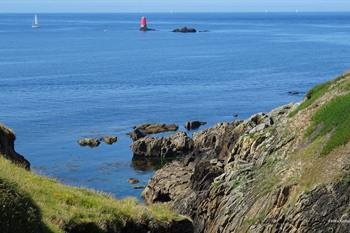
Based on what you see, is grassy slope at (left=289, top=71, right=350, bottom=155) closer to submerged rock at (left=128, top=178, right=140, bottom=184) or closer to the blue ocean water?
the blue ocean water

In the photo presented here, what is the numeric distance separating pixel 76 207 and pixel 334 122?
586 inches

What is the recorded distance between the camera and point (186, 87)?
10888 cm

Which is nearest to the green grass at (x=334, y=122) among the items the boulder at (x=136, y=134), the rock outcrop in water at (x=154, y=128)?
the boulder at (x=136, y=134)

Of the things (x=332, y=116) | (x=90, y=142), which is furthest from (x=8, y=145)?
(x=90, y=142)

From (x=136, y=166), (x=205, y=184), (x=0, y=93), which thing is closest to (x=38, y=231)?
(x=205, y=184)

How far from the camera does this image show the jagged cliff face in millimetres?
23906

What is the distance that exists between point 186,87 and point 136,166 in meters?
47.2

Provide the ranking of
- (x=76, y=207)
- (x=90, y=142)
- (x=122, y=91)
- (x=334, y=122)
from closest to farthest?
(x=76, y=207) < (x=334, y=122) < (x=90, y=142) < (x=122, y=91)

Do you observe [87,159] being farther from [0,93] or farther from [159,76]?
[159,76]

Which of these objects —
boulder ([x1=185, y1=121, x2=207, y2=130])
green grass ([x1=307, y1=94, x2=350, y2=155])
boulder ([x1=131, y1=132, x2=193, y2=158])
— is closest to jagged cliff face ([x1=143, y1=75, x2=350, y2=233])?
green grass ([x1=307, y1=94, x2=350, y2=155])

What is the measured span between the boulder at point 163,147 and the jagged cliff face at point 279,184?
21248mm

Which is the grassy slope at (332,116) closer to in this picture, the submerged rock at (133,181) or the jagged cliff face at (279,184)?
the jagged cliff face at (279,184)

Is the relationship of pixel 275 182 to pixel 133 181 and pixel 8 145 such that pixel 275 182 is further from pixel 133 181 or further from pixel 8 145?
pixel 133 181

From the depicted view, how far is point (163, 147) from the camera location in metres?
67.0
